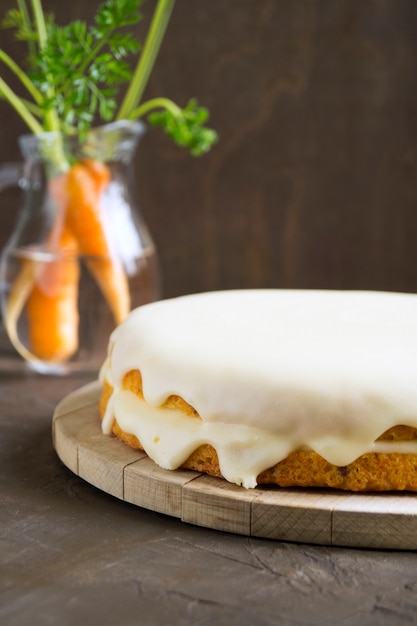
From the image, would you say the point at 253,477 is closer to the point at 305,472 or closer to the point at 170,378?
the point at 305,472

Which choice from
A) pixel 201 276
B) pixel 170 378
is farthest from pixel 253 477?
pixel 201 276

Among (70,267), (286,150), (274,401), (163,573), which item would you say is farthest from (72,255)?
(286,150)

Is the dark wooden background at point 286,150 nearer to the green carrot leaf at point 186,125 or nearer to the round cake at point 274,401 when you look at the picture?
the green carrot leaf at point 186,125

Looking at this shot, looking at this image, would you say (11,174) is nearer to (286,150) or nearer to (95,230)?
(95,230)

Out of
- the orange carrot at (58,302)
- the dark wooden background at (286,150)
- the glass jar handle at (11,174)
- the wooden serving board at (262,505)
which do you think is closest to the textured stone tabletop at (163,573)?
the wooden serving board at (262,505)

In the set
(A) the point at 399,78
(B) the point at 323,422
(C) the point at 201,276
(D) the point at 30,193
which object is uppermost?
(A) the point at 399,78

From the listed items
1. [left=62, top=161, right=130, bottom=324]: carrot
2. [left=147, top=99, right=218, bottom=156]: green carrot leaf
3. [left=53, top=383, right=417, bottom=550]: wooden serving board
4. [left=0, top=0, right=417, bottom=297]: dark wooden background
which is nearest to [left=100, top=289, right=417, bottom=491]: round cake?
[left=53, top=383, right=417, bottom=550]: wooden serving board

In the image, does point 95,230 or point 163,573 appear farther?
point 95,230
